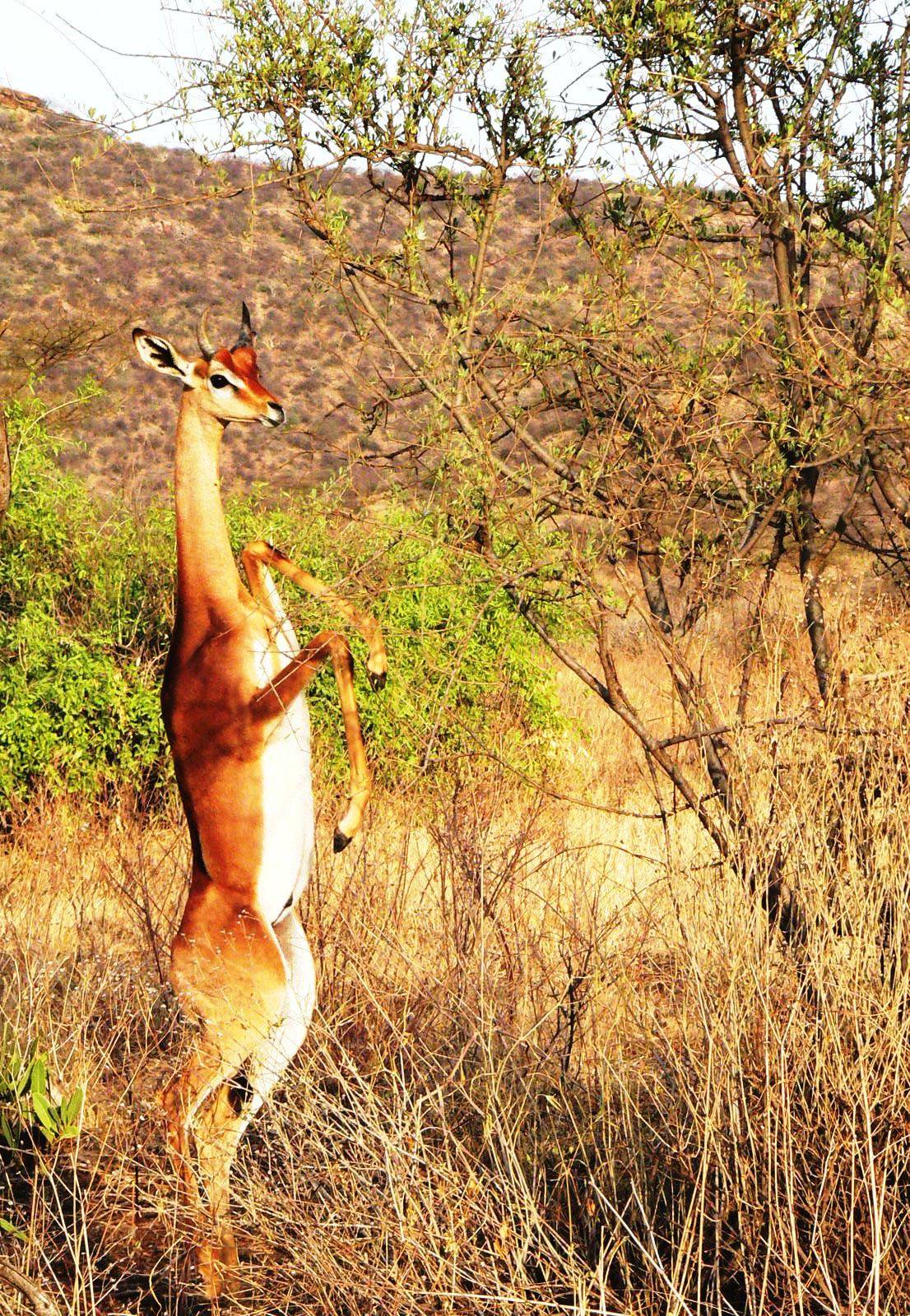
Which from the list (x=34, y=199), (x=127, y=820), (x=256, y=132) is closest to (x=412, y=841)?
(x=127, y=820)

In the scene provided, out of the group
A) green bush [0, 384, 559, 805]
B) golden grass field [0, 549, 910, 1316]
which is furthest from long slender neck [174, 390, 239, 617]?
green bush [0, 384, 559, 805]

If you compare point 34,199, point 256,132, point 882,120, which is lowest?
point 256,132

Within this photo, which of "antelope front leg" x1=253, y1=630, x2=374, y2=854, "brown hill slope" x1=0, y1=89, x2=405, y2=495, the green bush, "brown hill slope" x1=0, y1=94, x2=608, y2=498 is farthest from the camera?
"brown hill slope" x1=0, y1=89, x2=405, y2=495

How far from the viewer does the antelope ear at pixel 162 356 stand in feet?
10.4

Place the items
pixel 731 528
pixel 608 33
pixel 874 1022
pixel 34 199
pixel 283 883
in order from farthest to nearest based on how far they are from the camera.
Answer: pixel 34 199 < pixel 731 528 < pixel 608 33 < pixel 283 883 < pixel 874 1022

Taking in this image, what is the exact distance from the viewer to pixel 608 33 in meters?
3.93

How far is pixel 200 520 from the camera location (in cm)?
319

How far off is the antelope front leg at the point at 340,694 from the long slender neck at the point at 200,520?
26 centimetres

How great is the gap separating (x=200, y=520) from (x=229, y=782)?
60 centimetres

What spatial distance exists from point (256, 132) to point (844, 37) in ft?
5.70

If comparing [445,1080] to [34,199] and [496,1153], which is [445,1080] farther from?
[34,199]

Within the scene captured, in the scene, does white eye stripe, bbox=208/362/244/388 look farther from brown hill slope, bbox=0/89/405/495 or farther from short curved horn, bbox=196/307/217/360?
brown hill slope, bbox=0/89/405/495

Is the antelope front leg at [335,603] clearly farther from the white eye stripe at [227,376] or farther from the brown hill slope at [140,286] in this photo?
the brown hill slope at [140,286]

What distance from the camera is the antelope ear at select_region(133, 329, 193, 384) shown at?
318cm
